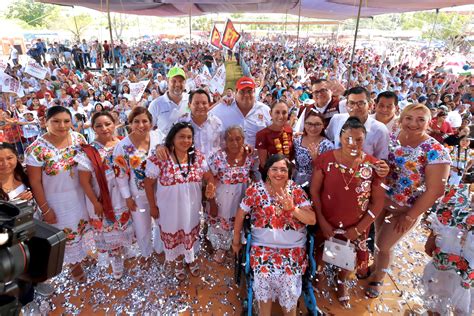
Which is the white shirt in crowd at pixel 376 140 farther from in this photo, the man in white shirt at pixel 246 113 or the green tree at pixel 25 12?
the green tree at pixel 25 12

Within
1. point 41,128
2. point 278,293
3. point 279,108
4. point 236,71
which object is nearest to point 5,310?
point 278,293

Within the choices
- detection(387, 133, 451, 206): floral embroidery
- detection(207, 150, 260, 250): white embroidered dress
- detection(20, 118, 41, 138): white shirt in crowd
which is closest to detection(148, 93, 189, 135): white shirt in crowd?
detection(207, 150, 260, 250): white embroidered dress

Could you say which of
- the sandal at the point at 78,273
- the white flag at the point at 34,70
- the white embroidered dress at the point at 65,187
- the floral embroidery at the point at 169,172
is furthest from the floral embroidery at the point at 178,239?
the white flag at the point at 34,70

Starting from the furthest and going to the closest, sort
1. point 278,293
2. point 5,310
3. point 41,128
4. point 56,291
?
point 41,128 → point 56,291 → point 278,293 → point 5,310

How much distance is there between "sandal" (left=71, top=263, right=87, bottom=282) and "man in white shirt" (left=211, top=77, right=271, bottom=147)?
6.84ft

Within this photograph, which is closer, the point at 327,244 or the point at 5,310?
the point at 5,310

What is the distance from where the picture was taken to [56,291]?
2910 millimetres

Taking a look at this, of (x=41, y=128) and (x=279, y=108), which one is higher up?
(x=279, y=108)

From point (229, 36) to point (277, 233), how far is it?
18.7ft

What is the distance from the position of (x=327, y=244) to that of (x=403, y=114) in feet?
4.18

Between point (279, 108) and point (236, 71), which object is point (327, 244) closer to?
point (279, 108)

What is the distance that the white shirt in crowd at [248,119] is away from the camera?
3.46m

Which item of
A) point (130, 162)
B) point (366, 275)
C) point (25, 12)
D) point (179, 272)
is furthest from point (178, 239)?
point (25, 12)

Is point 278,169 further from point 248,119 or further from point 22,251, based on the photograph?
point 22,251
